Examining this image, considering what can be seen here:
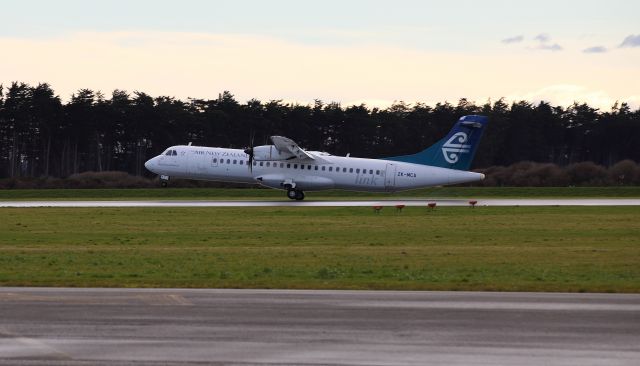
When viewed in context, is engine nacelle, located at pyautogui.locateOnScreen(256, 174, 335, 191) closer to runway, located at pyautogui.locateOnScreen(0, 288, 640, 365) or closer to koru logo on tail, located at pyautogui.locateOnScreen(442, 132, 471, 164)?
koru logo on tail, located at pyautogui.locateOnScreen(442, 132, 471, 164)

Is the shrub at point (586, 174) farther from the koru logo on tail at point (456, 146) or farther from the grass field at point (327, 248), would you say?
the grass field at point (327, 248)

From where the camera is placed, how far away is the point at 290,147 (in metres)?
58.3

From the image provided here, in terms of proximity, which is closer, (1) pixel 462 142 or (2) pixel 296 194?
(1) pixel 462 142

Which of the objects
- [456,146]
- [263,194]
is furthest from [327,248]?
[263,194]

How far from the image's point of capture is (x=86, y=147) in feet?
371

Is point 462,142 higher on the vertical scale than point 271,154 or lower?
higher

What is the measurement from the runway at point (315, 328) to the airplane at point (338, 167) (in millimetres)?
37917

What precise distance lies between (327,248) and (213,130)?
79437mm

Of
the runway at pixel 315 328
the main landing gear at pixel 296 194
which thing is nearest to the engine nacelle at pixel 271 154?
the main landing gear at pixel 296 194

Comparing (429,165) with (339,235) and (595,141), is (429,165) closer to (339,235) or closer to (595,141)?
(339,235)

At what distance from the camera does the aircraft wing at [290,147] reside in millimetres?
57875

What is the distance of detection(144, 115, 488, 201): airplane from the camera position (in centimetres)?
5819

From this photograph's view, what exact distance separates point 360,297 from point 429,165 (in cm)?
3982

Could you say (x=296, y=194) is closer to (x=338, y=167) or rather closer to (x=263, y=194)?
(x=338, y=167)
